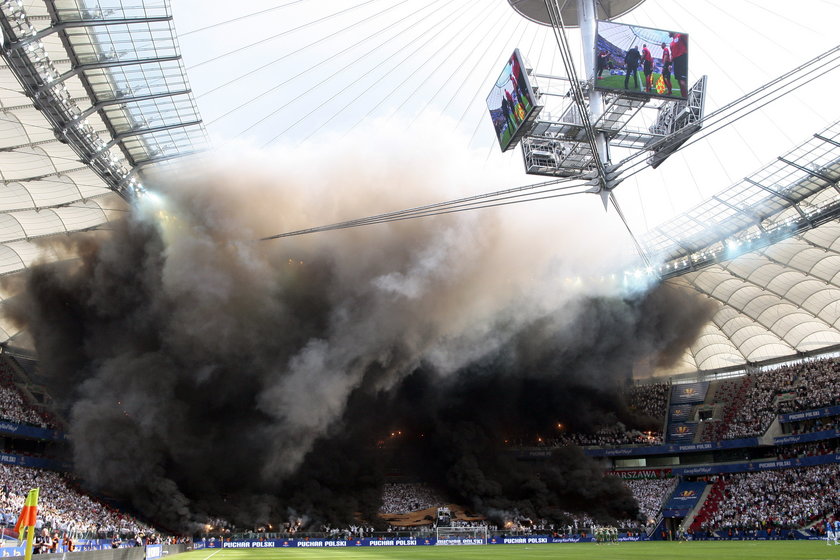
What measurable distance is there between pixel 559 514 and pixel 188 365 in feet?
117

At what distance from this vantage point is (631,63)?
2700 centimetres

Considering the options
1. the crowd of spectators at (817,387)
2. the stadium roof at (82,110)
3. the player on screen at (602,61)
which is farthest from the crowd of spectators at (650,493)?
the stadium roof at (82,110)

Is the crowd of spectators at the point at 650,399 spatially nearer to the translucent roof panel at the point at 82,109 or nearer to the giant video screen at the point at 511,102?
the giant video screen at the point at 511,102

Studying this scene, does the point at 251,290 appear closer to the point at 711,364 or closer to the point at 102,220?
the point at 102,220

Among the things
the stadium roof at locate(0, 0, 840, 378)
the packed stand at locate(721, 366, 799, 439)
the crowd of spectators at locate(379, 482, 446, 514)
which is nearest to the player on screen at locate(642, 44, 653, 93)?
the stadium roof at locate(0, 0, 840, 378)

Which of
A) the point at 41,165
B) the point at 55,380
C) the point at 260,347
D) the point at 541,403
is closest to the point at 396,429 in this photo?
the point at 541,403

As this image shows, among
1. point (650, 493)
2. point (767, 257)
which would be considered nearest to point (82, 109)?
point (767, 257)

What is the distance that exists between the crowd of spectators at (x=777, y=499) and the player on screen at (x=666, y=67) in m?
35.6

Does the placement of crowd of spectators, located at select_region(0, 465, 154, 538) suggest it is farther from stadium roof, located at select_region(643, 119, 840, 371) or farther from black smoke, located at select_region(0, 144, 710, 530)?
stadium roof, located at select_region(643, 119, 840, 371)

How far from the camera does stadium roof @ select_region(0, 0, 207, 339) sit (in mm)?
25672

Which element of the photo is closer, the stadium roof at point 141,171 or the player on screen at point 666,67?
the stadium roof at point 141,171

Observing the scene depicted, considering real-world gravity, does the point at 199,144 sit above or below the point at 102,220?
above

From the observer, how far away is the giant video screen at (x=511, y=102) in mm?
27605

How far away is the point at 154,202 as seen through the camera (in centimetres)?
4075
